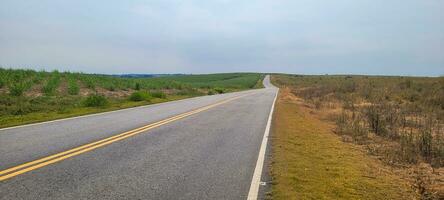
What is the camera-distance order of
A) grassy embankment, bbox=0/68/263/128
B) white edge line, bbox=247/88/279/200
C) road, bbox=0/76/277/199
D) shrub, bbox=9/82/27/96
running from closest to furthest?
road, bbox=0/76/277/199
white edge line, bbox=247/88/279/200
grassy embankment, bbox=0/68/263/128
shrub, bbox=9/82/27/96

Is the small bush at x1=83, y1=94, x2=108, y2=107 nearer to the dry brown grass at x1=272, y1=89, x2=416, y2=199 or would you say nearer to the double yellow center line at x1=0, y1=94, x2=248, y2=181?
the double yellow center line at x1=0, y1=94, x2=248, y2=181

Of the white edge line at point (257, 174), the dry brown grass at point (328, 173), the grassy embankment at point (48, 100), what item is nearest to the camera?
the white edge line at point (257, 174)

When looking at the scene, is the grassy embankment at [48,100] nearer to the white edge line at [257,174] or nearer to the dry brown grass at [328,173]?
the white edge line at [257,174]

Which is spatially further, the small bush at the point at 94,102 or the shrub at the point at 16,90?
the shrub at the point at 16,90

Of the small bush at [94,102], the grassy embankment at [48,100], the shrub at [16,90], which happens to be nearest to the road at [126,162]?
the grassy embankment at [48,100]

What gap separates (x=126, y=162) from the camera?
7.39 m

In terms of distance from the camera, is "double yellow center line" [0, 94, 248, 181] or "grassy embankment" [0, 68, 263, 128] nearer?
"double yellow center line" [0, 94, 248, 181]

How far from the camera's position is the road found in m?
5.59

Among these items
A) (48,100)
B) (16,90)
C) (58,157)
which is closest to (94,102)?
(48,100)

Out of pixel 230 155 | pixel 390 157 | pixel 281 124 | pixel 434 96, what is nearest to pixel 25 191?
pixel 230 155

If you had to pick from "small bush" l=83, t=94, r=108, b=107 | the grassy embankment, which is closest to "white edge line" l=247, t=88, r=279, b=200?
the grassy embankment

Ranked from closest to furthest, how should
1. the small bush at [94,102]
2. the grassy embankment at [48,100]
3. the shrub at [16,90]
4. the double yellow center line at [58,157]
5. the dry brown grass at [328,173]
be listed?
the dry brown grass at [328,173], the double yellow center line at [58,157], the grassy embankment at [48,100], the small bush at [94,102], the shrub at [16,90]

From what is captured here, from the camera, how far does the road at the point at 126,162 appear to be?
18.3 ft

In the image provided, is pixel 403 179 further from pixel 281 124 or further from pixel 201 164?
pixel 281 124
